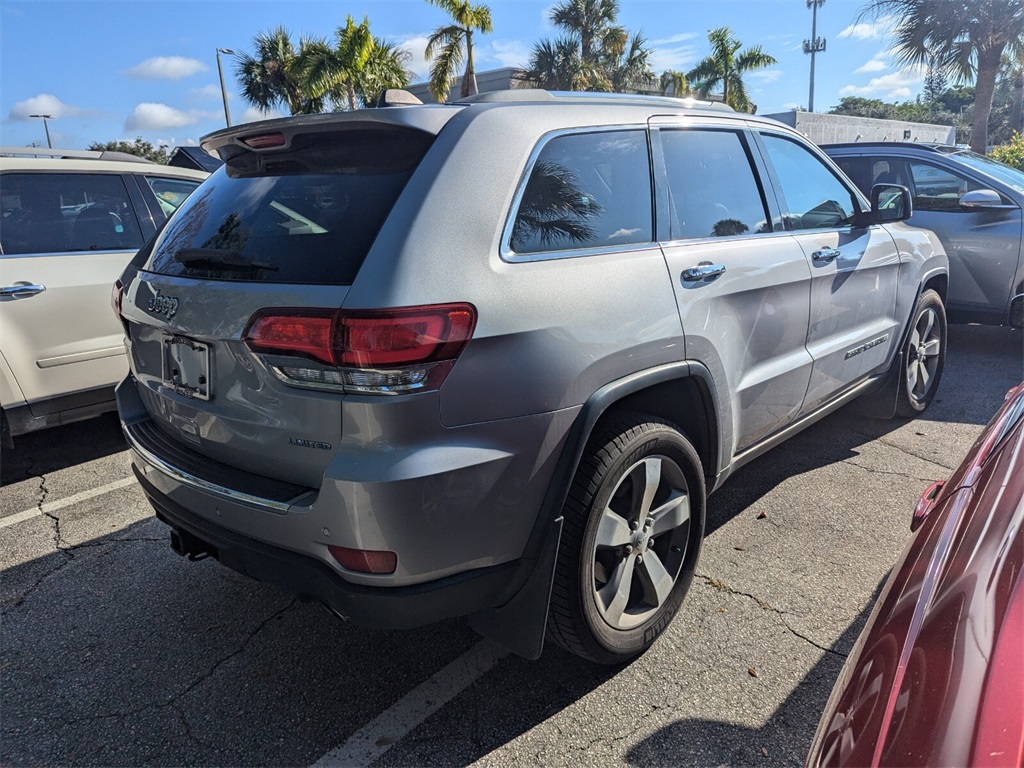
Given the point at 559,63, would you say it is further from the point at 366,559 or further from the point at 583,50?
the point at 366,559

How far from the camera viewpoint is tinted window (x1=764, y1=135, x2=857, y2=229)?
3.37 meters

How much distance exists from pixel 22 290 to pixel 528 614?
3.62 metres

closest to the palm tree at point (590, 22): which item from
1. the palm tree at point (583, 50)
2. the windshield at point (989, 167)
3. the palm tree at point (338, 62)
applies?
the palm tree at point (583, 50)

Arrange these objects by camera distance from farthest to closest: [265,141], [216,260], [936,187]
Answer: [936,187], [265,141], [216,260]

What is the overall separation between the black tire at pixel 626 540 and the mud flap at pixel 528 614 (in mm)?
80

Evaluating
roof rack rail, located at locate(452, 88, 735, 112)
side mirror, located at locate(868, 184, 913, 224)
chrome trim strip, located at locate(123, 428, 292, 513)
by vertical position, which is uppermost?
roof rack rail, located at locate(452, 88, 735, 112)

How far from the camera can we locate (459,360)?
1.84 m

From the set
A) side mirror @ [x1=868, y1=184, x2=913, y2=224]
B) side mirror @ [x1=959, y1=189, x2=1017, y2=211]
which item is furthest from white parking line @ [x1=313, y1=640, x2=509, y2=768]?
side mirror @ [x1=959, y1=189, x2=1017, y2=211]

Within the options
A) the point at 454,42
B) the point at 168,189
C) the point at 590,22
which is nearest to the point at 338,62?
the point at 454,42

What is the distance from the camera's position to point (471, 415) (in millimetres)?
1856

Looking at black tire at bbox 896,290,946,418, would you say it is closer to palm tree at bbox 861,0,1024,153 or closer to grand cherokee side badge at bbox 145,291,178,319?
grand cherokee side badge at bbox 145,291,178,319

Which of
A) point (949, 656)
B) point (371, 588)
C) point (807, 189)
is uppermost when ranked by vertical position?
point (807, 189)

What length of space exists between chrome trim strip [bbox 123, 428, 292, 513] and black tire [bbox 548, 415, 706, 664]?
84 cm

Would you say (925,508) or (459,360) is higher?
(459,360)
